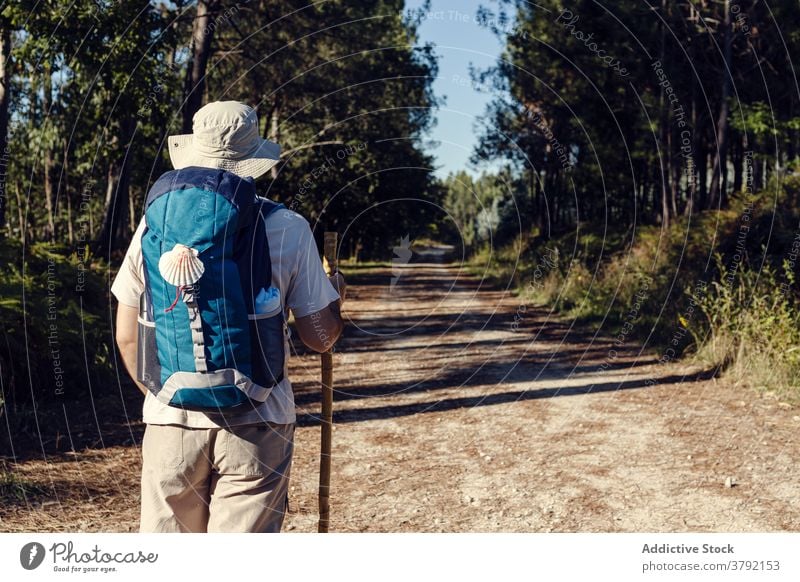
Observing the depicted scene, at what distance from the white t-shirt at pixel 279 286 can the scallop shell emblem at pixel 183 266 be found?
0.23 metres

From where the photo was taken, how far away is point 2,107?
9.85 metres

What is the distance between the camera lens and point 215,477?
3209mm

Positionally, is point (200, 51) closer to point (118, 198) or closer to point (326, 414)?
point (118, 198)

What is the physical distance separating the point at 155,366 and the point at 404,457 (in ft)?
13.5

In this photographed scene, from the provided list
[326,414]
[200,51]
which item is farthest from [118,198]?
[326,414]

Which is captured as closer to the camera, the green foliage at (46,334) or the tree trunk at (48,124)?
the green foliage at (46,334)

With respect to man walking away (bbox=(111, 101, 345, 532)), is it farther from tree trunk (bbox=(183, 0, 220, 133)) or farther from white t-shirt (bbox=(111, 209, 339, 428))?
tree trunk (bbox=(183, 0, 220, 133))

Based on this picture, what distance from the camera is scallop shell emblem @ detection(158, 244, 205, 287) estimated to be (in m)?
2.88

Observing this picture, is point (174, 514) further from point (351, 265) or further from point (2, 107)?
point (351, 265)

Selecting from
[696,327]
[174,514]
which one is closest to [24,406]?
[174,514]

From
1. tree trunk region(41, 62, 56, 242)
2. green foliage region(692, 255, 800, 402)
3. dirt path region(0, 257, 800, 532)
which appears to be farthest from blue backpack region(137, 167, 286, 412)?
green foliage region(692, 255, 800, 402)

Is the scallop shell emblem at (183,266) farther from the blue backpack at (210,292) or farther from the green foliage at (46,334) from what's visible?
the green foliage at (46,334)

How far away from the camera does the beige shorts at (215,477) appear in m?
3.10

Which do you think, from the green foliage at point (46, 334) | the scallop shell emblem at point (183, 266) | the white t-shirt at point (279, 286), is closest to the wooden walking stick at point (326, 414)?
the white t-shirt at point (279, 286)
